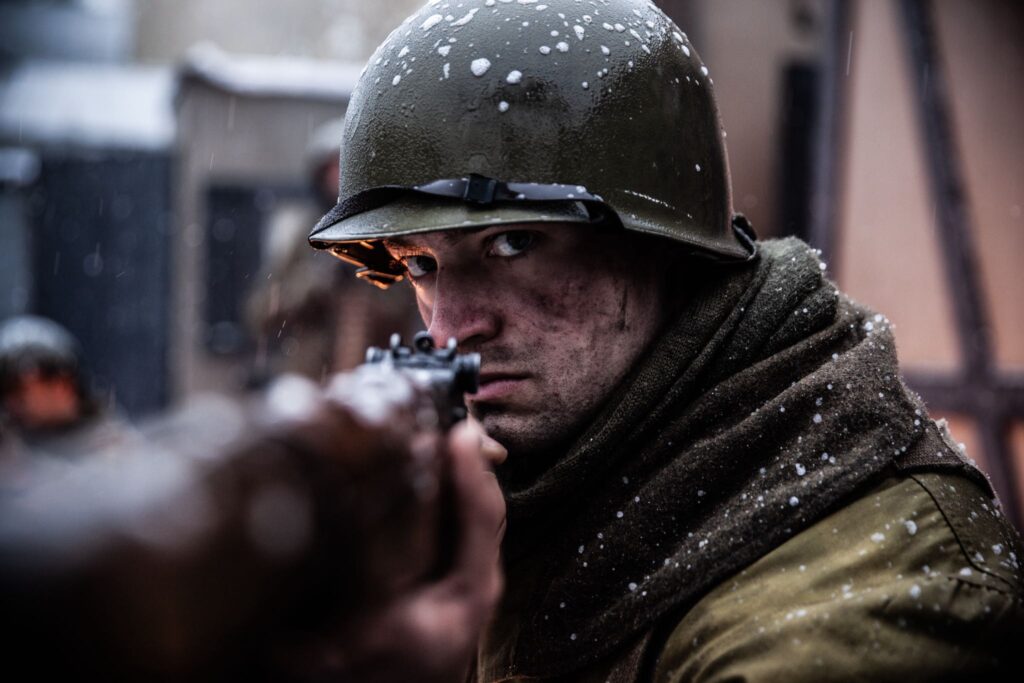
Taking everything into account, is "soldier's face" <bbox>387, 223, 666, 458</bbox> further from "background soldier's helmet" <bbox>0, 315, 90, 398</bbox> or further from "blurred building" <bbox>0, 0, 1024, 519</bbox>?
"background soldier's helmet" <bbox>0, 315, 90, 398</bbox>

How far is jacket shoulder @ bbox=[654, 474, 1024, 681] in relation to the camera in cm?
138

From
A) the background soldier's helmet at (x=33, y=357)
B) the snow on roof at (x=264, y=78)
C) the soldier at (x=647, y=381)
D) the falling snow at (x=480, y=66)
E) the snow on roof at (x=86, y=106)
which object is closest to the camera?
the soldier at (x=647, y=381)

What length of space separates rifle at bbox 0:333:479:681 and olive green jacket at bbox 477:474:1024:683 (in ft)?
2.22

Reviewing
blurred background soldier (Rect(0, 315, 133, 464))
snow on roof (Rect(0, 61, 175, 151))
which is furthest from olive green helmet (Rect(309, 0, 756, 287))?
snow on roof (Rect(0, 61, 175, 151))

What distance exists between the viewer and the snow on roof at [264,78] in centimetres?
988

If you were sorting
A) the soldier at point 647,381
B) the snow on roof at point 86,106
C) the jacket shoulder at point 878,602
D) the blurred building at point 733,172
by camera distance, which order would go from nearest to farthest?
the jacket shoulder at point 878,602 → the soldier at point 647,381 → the blurred building at point 733,172 → the snow on roof at point 86,106

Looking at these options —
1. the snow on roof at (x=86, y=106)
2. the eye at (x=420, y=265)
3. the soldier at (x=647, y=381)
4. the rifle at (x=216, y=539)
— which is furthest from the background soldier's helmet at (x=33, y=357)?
the rifle at (x=216, y=539)

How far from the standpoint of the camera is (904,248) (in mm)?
4754

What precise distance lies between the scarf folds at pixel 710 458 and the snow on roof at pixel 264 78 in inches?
329

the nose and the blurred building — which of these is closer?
the nose

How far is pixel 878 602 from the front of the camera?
55.7 inches

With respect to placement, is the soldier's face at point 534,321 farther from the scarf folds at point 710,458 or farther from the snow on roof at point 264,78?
the snow on roof at point 264,78

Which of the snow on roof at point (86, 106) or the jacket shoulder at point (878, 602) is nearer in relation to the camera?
the jacket shoulder at point (878, 602)

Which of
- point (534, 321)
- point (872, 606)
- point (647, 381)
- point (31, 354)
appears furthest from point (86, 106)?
point (872, 606)
